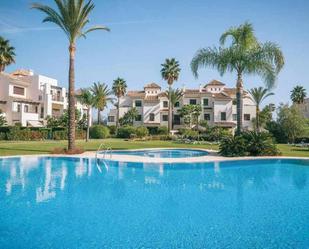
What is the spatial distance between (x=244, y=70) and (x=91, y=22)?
1275 centimetres

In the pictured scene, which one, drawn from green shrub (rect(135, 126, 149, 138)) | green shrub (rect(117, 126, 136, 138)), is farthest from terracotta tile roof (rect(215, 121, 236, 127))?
green shrub (rect(117, 126, 136, 138))

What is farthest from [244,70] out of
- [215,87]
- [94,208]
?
[215,87]

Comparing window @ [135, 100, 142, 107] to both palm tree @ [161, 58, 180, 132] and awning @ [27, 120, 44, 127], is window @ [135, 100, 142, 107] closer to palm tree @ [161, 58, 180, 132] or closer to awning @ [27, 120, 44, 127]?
palm tree @ [161, 58, 180, 132]

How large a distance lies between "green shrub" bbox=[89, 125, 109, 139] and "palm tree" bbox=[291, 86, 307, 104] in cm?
4053

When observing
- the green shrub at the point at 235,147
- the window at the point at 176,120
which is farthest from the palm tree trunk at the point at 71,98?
the window at the point at 176,120

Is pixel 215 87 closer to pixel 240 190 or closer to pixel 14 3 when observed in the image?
pixel 14 3

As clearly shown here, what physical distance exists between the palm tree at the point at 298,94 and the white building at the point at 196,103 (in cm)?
994

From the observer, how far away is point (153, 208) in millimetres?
8305

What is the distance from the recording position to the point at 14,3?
22.3m

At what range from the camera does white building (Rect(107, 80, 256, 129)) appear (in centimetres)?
5175

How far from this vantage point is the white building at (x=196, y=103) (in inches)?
2037

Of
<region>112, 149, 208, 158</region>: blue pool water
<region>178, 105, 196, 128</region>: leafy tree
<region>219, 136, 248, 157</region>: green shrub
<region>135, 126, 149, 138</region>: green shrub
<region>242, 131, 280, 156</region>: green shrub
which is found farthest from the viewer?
<region>178, 105, 196, 128</region>: leafy tree

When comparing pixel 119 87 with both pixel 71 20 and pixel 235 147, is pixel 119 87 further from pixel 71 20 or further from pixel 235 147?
pixel 235 147

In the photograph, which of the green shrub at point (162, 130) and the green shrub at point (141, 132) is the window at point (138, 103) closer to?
the green shrub at point (162, 130)
